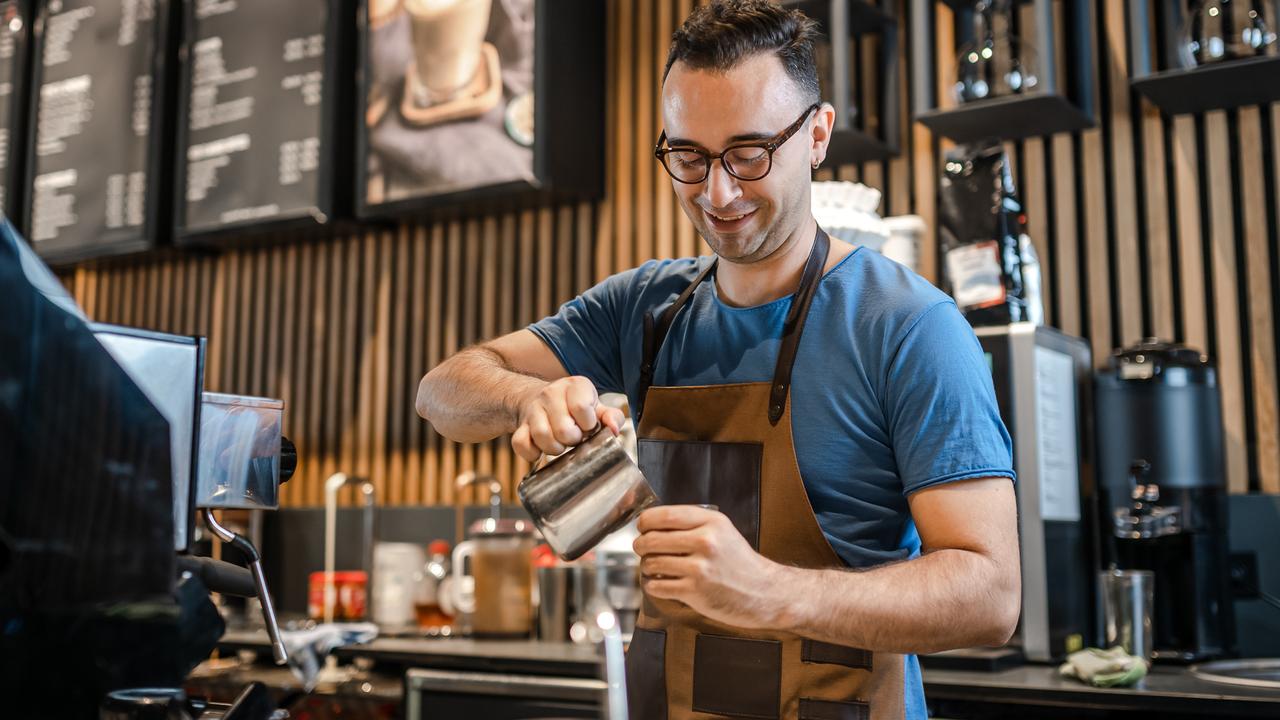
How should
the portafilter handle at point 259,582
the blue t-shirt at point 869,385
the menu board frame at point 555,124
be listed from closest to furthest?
the portafilter handle at point 259,582 → the blue t-shirt at point 869,385 → the menu board frame at point 555,124

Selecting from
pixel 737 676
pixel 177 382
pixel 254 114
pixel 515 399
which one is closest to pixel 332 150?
pixel 254 114

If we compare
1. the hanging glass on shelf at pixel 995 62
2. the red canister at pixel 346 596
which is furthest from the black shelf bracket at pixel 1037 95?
the red canister at pixel 346 596

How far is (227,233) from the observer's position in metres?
4.17

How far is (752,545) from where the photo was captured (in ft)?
5.00

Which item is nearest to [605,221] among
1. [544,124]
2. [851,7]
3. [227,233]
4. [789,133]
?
[544,124]

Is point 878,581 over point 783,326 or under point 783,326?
under

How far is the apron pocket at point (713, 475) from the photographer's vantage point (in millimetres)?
1532

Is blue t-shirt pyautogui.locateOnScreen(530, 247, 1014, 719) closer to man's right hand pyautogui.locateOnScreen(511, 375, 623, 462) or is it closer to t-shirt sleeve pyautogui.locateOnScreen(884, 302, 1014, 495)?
t-shirt sleeve pyautogui.locateOnScreen(884, 302, 1014, 495)

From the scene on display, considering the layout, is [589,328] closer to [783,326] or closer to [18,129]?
[783,326]

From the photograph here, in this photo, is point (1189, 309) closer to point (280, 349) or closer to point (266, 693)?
point (266, 693)

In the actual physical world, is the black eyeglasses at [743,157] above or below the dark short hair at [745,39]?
below

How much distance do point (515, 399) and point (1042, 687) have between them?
4.04ft

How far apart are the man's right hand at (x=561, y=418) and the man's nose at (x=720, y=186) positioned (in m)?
0.30

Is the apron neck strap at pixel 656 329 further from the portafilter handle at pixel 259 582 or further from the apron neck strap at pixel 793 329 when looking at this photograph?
the portafilter handle at pixel 259 582
